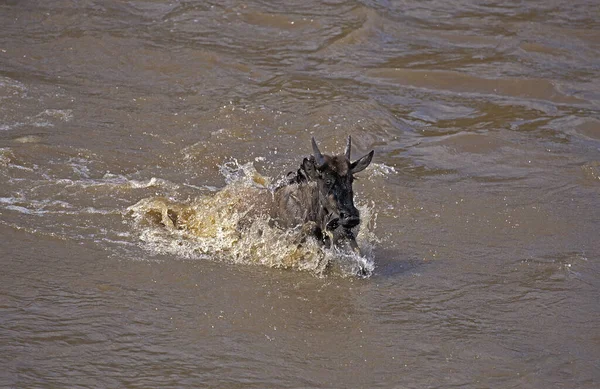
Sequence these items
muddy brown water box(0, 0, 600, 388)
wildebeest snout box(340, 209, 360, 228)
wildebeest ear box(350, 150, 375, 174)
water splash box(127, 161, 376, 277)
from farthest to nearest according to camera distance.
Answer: water splash box(127, 161, 376, 277)
wildebeest ear box(350, 150, 375, 174)
wildebeest snout box(340, 209, 360, 228)
muddy brown water box(0, 0, 600, 388)

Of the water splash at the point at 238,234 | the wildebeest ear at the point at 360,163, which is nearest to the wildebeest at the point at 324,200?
the wildebeest ear at the point at 360,163

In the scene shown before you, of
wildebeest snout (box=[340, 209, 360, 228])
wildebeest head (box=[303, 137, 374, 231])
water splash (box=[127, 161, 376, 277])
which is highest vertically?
wildebeest head (box=[303, 137, 374, 231])

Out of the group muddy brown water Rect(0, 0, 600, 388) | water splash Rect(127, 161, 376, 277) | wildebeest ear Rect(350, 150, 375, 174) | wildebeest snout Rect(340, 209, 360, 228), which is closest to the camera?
muddy brown water Rect(0, 0, 600, 388)

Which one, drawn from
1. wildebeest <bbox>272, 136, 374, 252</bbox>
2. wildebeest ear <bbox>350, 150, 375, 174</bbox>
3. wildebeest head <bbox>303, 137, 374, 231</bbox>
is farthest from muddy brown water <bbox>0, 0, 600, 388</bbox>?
wildebeest ear <bbox>350, 150, 375, 174</bbox>

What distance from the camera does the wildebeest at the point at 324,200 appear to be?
8.93 meters

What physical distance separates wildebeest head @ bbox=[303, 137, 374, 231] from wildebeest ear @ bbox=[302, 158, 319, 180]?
27 millimetres

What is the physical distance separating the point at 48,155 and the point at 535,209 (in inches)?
247

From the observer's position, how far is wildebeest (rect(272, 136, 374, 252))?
29.3 feet

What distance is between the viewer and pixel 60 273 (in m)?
8.93

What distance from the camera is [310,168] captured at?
925 centimetres

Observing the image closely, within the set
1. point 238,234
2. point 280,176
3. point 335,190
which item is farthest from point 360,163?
point 280,176

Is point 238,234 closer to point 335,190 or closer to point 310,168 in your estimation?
point 310,168

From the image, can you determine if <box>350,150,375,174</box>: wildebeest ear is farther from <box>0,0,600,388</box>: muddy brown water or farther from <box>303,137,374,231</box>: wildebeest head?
<box>0,0,600,388</box>: muddy brown water

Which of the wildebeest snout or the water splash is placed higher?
the wildebeest snout
